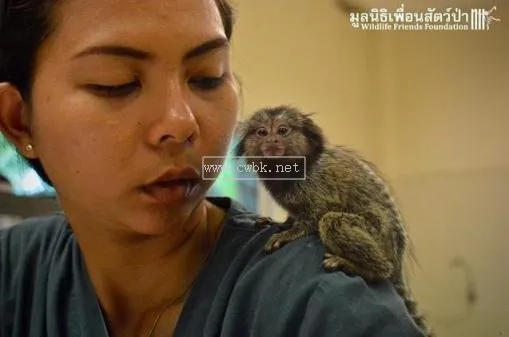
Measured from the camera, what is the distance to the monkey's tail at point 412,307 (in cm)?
67

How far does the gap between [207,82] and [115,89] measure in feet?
0.34

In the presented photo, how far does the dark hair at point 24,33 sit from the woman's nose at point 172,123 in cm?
12

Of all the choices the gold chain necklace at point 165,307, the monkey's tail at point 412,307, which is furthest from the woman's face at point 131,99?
the monkey's tail at point 412,307

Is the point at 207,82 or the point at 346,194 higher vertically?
the point at 207,82

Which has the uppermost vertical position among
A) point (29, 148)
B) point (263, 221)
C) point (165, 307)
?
point (29, 148)

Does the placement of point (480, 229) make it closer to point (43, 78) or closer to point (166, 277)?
point (166, 277)

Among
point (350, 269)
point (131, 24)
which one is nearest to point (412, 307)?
point (350, 269)

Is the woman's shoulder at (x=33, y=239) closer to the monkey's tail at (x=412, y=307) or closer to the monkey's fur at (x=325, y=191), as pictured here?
the monkey's fur at (x=325, y=191)

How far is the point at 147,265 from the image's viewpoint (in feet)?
2.48

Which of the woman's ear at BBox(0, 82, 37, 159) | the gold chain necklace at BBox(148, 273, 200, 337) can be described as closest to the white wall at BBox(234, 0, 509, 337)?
the gold chain necklace at BBox(148, 273, 200, 337)

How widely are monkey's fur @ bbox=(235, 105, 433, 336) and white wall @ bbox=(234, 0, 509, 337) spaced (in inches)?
0.7

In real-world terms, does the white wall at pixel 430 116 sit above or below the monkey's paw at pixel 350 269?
above

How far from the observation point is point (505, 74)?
→ 28.5 inches

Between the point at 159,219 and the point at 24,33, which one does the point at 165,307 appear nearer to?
the point at 159,219
